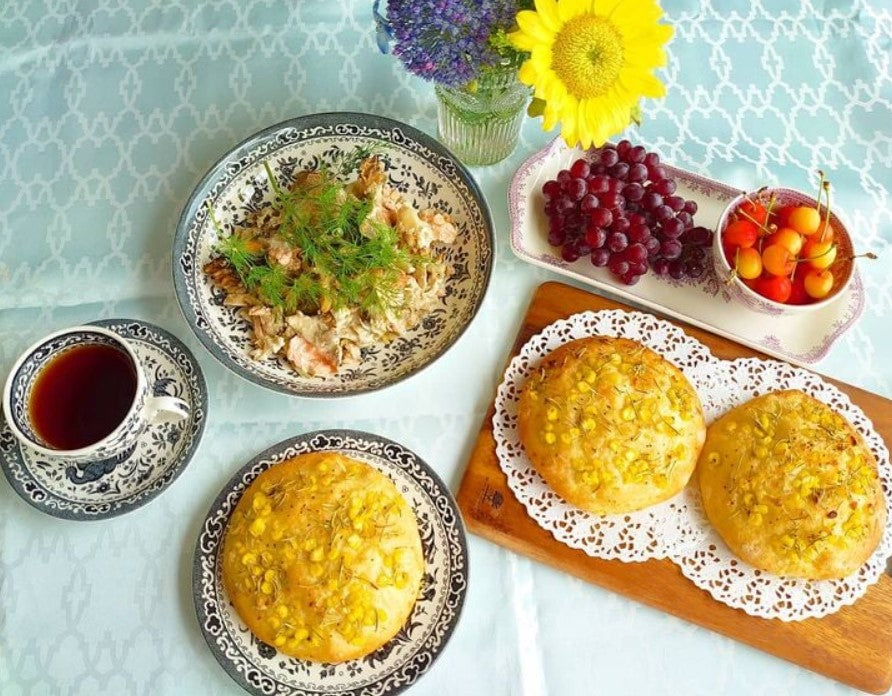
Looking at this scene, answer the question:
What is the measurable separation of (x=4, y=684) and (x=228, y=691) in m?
0.38

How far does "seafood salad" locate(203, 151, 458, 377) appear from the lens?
1.34 meters

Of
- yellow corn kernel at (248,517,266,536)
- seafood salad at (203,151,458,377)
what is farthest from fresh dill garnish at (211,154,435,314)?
yellow corn kernel at (248,517,266,536)

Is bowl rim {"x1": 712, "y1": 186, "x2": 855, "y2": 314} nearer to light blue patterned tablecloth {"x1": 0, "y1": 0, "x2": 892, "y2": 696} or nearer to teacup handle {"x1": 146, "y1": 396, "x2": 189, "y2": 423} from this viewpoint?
light blue patterned tablecloth {"x1": 0, "y1": 0, "x2": 892, "y2": 696}

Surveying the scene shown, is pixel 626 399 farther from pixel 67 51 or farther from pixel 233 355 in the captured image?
pixel 67 51

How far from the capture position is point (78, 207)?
1566 millimetres

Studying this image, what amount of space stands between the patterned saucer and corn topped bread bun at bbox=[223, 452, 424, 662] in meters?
0.18

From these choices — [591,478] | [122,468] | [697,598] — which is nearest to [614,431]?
[591,478]

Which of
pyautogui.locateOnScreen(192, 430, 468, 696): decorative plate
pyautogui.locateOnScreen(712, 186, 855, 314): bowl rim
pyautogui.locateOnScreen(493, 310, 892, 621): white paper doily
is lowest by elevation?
pyautogui.locateOnScreen(192, 430, 468, 696): decorative plate

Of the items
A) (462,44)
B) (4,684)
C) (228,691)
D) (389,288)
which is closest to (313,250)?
(389,288)

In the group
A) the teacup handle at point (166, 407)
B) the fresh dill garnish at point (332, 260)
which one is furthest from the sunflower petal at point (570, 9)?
the teacup handle at point (166, 407)

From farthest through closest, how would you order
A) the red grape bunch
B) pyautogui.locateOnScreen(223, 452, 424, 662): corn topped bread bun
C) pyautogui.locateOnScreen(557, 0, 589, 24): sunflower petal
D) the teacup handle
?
the red grape bunch → the teacup handle → pyautogui.locateOnScreen(223, 452, 424, 662): corn topped bread bun → pyautogui.locateOnScreen(557, 0, 589, 24): sunflower petal

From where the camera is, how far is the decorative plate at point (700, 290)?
1.39 m

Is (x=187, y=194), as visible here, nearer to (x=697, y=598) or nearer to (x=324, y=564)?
(x=324, y=564)

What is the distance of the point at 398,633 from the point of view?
121 cm
